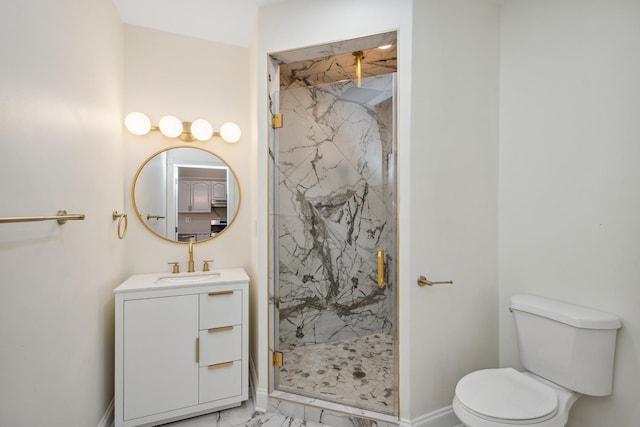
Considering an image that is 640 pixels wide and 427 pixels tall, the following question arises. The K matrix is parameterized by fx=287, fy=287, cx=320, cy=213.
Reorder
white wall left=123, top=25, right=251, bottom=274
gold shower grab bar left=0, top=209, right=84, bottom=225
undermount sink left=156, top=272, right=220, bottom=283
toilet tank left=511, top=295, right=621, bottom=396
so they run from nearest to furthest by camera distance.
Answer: gold shower grab bar left=0, top=209, right=84, bottom=225
toilet tank left=511, top=295, right=621, bottom=396
undermount sink left=156, top=272, right=220, bottom=283
white wall left=123, top=25, right=251, bottom=274

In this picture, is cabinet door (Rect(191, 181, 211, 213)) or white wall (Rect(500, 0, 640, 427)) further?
cabinet door (Rect(191, 181, 211, 213))

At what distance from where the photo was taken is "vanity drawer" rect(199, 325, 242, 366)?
5.83 ft

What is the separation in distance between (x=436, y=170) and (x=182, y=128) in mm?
1776

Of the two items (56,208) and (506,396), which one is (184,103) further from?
(506,396)

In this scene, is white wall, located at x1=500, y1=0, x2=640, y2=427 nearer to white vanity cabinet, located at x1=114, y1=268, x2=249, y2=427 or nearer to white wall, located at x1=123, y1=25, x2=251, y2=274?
white vanity cabinet, located at x1=114, y1=268, x2=249, y2=427

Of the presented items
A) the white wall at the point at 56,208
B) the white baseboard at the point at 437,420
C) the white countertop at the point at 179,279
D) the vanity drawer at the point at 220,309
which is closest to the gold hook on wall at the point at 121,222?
the white wall at the point at 56,208

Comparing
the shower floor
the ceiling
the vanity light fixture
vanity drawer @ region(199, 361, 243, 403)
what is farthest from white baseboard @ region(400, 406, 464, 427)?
the ceiling

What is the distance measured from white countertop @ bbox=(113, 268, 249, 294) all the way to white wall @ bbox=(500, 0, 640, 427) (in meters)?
1.79

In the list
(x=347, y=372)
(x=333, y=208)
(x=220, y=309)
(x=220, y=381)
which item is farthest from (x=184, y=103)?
(x=347, y=372)

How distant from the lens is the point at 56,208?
3.90ft

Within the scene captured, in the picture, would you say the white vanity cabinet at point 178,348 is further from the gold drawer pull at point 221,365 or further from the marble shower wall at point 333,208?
the marble shower wall at point 333,208

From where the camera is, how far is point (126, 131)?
80.2 inches

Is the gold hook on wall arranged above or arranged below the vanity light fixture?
below

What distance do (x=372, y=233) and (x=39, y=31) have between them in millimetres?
1863
